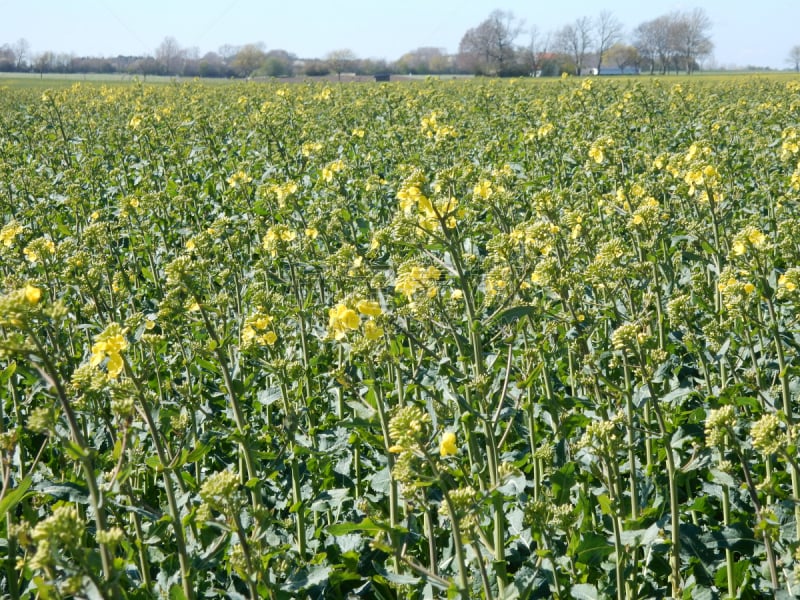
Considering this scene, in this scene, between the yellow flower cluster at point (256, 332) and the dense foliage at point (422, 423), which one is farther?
the yellow flower cluster at point (256, 332)

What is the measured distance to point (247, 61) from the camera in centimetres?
5700

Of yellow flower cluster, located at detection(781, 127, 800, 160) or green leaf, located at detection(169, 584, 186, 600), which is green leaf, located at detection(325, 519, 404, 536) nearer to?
green leaf, located at detection(169, 584, 186, 600)

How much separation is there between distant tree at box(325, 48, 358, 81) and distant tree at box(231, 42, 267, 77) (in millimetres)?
5646

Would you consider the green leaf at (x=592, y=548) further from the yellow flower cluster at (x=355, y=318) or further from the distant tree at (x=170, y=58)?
the distant tree at (x=170, y=58)

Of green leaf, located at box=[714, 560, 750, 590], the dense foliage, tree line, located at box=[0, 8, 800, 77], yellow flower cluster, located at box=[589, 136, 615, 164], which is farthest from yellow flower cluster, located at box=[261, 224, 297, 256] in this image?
tree line, located at box=[0, 8, 800, 77]

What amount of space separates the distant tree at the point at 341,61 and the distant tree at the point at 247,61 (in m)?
5.65

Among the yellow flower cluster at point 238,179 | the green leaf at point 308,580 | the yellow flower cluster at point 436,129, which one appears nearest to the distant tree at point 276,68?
the yellow flower cluster at point 436,129

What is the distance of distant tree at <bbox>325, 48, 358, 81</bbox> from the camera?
51656mm

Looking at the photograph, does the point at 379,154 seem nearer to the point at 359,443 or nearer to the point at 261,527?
the point at 359,443

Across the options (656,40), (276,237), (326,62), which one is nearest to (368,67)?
(326,62)

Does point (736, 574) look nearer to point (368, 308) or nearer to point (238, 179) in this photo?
point (368, 308)

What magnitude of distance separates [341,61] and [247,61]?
908 centimetres

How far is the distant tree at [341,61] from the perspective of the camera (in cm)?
5166

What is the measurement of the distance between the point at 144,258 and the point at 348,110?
880cm
